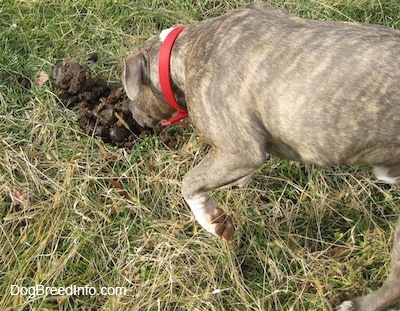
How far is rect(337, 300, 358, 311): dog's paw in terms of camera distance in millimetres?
3747

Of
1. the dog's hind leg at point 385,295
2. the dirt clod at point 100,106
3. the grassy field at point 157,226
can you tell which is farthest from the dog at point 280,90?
the dirt clod at point 100,106

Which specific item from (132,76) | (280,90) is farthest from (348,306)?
(132,76)

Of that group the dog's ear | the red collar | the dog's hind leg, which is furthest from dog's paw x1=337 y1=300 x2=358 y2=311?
the dog's ear

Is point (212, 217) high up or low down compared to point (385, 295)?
up

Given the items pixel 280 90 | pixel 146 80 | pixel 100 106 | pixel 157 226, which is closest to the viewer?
pixel 280 90

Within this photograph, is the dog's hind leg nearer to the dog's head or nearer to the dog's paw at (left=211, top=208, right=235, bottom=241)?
the dog's paw at (left=211, top=208, right=235, bottom=241)

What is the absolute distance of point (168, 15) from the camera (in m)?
5.07

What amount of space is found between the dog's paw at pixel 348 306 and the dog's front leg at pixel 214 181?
79 centimetres

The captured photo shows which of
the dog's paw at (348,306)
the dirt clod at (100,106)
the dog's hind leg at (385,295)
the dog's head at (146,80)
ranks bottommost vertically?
the dog's paw at (348,306)

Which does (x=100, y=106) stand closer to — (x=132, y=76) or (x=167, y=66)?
(x=132, y=76)

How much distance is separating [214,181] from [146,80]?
2.53 feet

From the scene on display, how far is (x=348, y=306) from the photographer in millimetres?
3756

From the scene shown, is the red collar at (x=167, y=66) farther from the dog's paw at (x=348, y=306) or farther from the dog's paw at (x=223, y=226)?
the dog's paw at (x=348, y=306)

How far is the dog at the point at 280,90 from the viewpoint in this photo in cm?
319
